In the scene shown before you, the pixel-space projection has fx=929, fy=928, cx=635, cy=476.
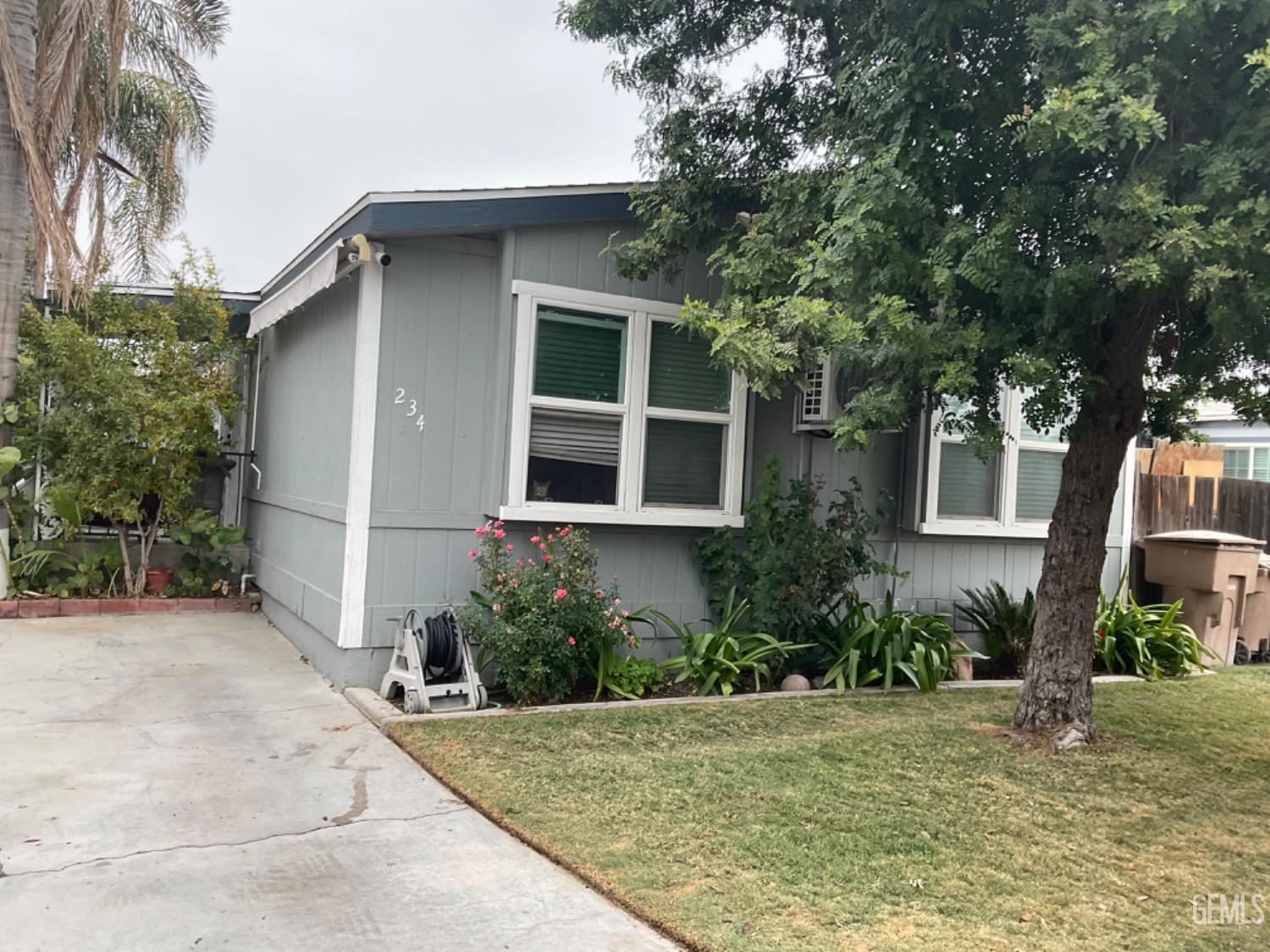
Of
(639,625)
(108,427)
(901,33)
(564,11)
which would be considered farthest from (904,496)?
(108,427)

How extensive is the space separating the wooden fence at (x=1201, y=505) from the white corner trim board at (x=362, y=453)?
24.3ft

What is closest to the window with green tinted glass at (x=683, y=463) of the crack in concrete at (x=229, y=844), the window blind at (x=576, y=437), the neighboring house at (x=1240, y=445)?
the window blind at (x=576, y=437)

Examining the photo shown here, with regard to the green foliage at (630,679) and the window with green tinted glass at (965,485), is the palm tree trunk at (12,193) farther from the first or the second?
the window with green tinted glass at (965,485)

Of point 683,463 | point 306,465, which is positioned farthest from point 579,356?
point 306,465

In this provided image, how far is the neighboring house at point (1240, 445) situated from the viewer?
20.2 meters

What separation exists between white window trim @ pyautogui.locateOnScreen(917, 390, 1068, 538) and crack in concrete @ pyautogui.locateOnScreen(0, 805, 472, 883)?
491 centimetres

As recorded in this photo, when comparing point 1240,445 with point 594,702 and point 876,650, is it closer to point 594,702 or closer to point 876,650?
point 876,650

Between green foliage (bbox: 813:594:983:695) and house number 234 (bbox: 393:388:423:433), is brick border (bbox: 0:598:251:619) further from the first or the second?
green foliage (bbox: 813:594:983:695)

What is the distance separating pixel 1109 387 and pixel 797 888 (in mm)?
3229

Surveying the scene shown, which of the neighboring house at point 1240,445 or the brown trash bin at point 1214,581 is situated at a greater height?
the neighboring house at point 1240,445

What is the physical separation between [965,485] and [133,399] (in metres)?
7.24

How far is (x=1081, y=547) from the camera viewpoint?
5.09 meters

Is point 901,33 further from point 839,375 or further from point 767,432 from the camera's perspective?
point 767,432

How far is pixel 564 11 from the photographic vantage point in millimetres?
6395
